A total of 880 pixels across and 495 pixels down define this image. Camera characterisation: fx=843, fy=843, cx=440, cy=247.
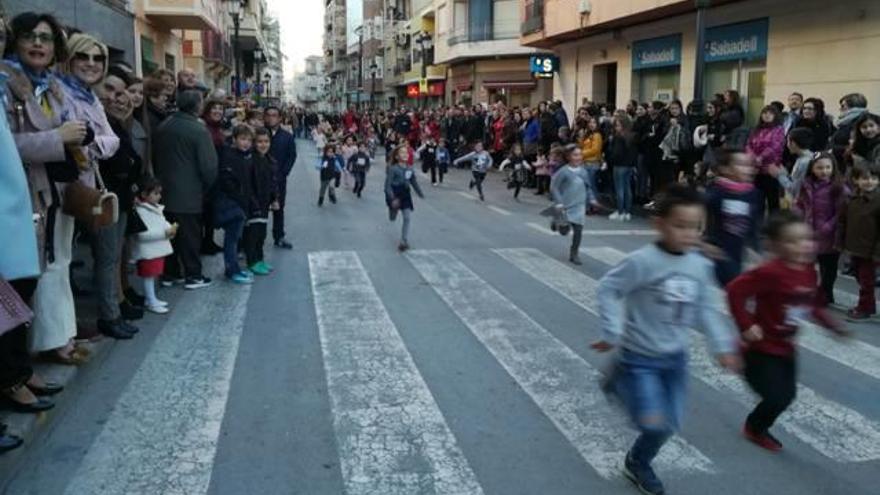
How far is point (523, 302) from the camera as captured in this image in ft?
26.7

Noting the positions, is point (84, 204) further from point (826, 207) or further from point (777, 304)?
point (826, 207)

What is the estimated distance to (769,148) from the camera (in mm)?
11844

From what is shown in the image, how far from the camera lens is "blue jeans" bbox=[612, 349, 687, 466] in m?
3.94

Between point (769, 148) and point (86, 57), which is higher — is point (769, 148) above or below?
below

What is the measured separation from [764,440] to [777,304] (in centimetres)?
82

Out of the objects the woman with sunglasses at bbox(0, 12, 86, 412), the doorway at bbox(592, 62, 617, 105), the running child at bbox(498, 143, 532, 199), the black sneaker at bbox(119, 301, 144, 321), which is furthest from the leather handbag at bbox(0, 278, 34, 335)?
the doorway at bbox(592, 62, 617, 105)

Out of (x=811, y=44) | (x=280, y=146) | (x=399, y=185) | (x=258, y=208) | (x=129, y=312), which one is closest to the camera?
(x=129, y=312)

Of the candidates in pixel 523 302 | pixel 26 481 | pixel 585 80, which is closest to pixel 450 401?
pixel 26 481

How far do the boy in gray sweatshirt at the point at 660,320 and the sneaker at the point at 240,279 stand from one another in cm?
542

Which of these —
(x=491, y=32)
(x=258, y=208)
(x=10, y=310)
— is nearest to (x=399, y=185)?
(x=258, y=208)

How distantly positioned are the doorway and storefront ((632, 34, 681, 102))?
2770 mm

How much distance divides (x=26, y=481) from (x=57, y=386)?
44.2 inches

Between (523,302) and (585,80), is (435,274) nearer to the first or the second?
(523,302)

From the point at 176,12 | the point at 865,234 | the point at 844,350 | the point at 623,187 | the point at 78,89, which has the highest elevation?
the point at 176,12
